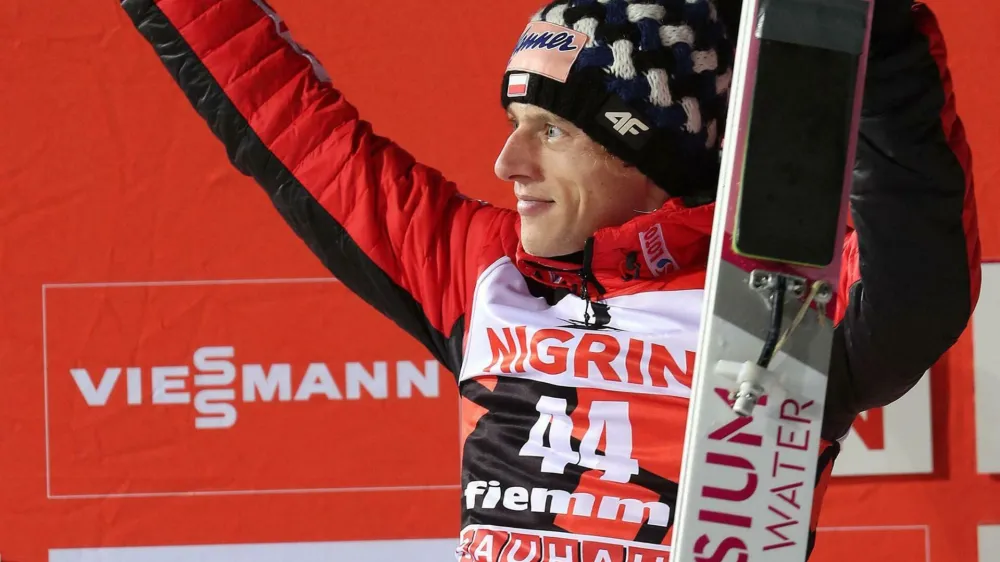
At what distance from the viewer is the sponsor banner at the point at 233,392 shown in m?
1.60

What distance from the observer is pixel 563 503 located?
3.30 feet

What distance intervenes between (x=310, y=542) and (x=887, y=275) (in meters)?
1.08

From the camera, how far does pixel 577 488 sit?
1007 millimetres

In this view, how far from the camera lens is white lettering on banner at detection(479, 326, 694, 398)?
39.5 inches

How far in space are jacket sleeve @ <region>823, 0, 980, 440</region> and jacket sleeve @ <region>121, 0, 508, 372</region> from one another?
0.48 m

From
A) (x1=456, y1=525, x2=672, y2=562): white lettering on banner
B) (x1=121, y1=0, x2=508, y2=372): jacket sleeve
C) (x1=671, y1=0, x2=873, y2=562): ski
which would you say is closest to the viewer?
(x1=671, y1=0, x2=873, y2=562): ski

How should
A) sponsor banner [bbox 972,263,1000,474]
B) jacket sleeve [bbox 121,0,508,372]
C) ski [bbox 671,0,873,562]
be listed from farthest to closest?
sponsor banner [bbox 972,263,1000,474] → jacket sleeve [bbox 121,0,508,372] → ski [bbox 671,0,873,562]

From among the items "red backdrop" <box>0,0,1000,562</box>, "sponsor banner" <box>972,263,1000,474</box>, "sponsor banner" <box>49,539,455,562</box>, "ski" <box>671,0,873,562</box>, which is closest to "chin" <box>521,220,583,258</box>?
"ski" <box>671,0,873,562</box>

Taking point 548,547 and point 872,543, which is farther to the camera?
point 872,543

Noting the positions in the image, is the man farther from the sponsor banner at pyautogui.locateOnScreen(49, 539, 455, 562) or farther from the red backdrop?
the sponsor banner at pyautogui.locateOnScreen(49, 539, 455, 562)

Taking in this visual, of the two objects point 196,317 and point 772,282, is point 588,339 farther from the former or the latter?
point 196,317

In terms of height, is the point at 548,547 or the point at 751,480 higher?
the point at 751,480

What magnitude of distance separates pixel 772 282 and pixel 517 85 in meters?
0.43

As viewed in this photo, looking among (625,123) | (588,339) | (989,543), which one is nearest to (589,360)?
(588,339)
